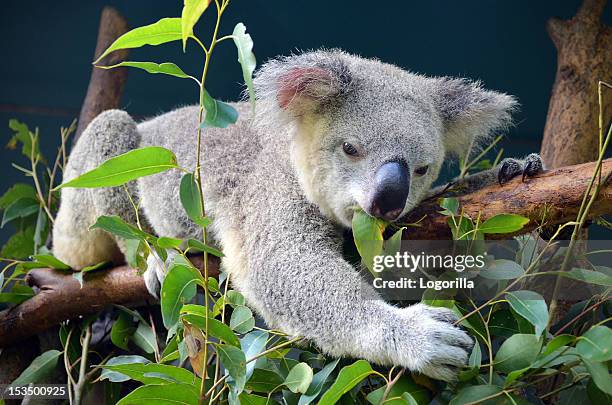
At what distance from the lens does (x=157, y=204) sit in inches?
111

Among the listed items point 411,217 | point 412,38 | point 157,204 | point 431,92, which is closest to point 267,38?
point 412,38

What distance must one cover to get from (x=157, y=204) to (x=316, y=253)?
1.07 metres

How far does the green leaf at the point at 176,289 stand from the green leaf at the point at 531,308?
796mm

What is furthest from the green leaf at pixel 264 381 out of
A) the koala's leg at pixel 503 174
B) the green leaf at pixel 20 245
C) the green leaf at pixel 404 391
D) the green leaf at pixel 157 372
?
the green leaf at pixel 20 245

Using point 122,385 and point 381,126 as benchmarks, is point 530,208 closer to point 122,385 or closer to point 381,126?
point 381,126

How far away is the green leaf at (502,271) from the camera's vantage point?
1.71m

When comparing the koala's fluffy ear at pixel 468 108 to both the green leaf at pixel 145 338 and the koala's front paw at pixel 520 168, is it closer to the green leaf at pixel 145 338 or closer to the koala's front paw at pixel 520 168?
the koala's front paw at pixel 520 168

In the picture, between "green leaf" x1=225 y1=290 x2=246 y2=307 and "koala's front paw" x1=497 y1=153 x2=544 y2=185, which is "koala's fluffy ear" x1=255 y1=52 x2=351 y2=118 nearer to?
"koala's front paw" x1=497 y1=153 x2=544 y2=185

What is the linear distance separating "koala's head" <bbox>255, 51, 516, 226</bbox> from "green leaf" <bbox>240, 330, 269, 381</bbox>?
1.56 ft

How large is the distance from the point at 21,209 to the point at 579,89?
3.03 meters

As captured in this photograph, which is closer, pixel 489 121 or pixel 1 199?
pixel 489 121

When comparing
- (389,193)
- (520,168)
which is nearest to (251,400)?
(389,193)

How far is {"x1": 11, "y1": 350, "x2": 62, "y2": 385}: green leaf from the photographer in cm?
272

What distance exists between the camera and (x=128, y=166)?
1535mm
